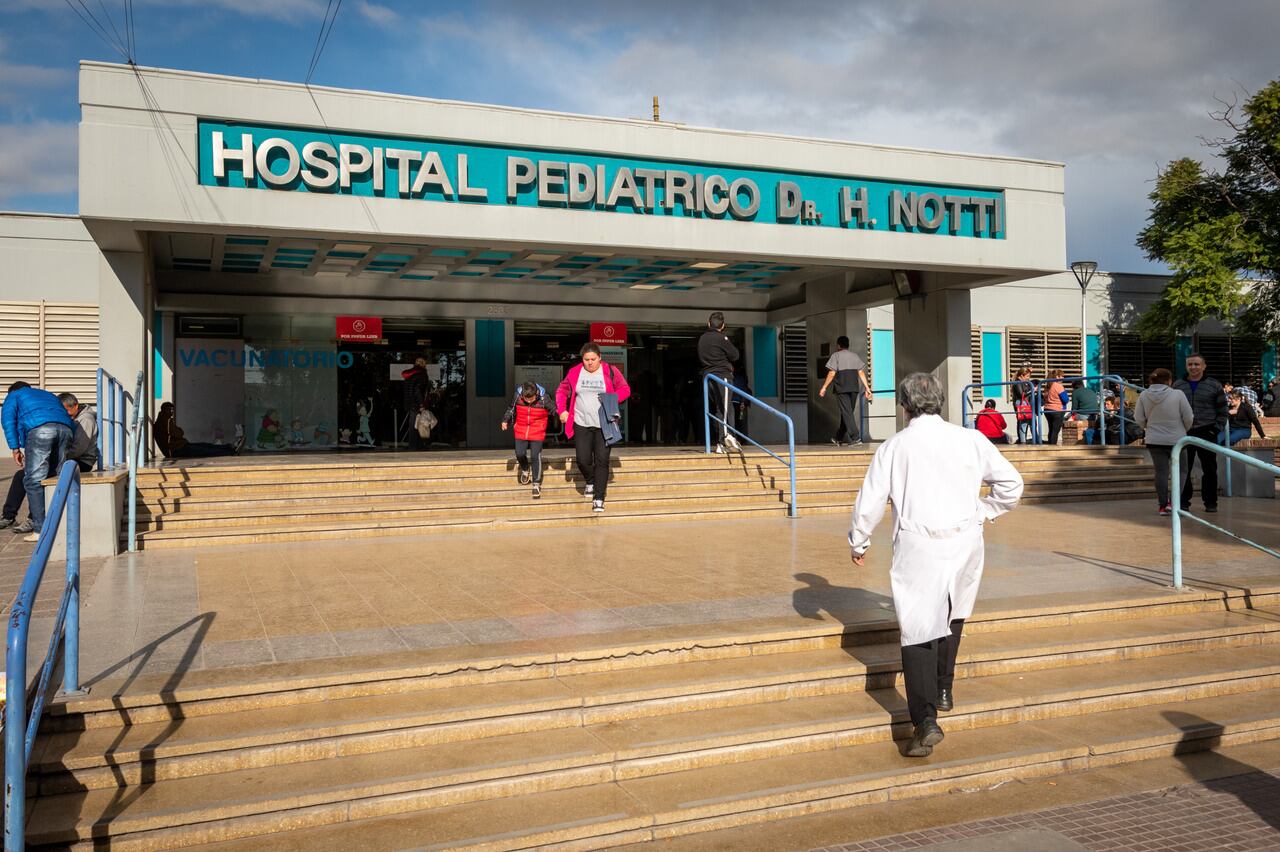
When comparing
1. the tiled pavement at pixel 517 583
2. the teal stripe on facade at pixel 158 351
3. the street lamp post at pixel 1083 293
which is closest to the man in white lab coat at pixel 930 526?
the tiled pavement at pixel 517 583

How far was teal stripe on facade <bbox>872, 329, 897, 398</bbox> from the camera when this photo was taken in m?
24.5

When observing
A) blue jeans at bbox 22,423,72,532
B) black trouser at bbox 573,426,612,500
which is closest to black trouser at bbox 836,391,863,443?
black trouser at bbox 573,426,612,500

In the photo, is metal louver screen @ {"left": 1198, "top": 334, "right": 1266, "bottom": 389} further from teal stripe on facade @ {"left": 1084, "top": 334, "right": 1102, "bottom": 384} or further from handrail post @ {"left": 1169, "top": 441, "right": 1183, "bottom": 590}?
handrail post @ {"left": 1169, "top": 441, "right": 1183, "bottom": 590}

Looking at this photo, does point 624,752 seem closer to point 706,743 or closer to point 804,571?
point 706,743

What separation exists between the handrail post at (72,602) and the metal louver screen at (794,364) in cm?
1858

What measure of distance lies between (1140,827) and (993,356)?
75.6ft

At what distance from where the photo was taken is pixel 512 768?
4184 mm

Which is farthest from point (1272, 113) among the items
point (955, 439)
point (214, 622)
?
point (214, 622)

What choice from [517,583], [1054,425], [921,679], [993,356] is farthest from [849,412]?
[993,356]

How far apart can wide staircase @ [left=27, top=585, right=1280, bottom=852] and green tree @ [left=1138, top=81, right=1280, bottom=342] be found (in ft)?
79.7

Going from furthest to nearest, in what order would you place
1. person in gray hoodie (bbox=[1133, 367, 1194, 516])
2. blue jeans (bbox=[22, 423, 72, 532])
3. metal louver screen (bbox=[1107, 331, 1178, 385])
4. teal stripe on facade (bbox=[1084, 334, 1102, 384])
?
metal louver screen (bbox=[1107, 331, 1178, 385])
teal stripe on facade (bbox=[1084, 334, 1102, 384])
person in gray hoodie (bbox=[1133, 367, 1194, 516])
blue jeans (bbox=[22, 423, 72, 532])

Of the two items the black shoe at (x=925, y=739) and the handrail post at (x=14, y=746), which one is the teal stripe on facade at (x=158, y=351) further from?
the black shoe at (x=925, y=739)

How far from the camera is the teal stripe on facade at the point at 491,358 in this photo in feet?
65.9

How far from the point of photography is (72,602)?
4715mm
